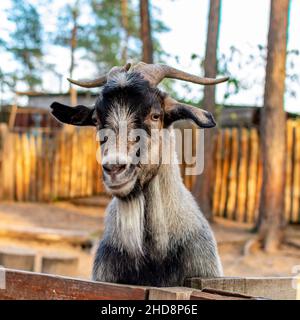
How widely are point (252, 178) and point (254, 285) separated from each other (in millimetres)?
10149

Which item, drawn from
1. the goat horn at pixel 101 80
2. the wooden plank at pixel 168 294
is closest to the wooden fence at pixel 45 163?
the goat horn at pixel 101 80

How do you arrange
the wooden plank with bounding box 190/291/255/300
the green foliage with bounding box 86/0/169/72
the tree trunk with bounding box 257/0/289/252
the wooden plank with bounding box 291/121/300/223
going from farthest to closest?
the green foliage with bounding box 86/0/169/72
the wooden plank with bounding box 291/121/300/223
the tree trunk with bounding box 257/0/289/252
the wooden plank with bounding box 190/291/255/300

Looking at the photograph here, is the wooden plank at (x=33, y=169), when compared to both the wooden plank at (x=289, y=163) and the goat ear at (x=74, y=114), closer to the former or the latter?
Result: the wooden plank at (x=289, y=163)

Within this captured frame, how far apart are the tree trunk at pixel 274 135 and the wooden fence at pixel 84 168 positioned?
225 cm

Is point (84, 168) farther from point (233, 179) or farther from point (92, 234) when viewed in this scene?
point (92, 234)

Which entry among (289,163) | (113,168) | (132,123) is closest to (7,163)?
(289,163)

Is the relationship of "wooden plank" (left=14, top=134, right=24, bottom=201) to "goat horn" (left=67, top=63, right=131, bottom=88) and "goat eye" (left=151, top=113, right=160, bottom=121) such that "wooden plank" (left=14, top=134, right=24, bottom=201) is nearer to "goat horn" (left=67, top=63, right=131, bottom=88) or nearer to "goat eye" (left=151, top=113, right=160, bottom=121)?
"goat horn" (left=67, top=63, right=131, bottom=88)

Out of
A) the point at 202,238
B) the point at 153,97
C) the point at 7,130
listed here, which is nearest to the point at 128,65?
the point at 153,97

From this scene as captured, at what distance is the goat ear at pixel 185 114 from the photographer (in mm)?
3199

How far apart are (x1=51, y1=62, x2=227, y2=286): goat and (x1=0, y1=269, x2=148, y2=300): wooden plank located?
2.22ft

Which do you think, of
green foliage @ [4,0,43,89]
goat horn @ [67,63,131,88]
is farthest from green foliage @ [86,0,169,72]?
goat horn @ [67,63,131,88]

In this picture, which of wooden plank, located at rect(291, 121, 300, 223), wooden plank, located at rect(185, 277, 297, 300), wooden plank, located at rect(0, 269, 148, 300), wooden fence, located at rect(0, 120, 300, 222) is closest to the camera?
wooden plank, located at rect(0, 269, 148, 300)

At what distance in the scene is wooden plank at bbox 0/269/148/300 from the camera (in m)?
2.31
